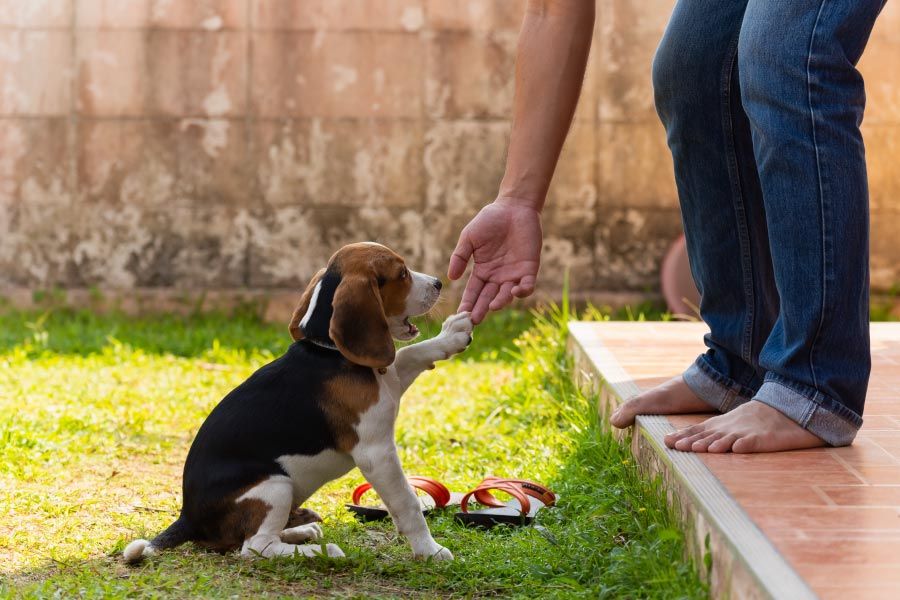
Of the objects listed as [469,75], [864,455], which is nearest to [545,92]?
[864,455]

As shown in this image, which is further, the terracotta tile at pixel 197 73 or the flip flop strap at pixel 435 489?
the terracotta tile at pixel 197 73

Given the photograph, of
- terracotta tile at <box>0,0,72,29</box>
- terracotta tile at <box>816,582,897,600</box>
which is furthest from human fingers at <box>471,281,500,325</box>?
terracotta tile at <box>0,0,72,29</box>

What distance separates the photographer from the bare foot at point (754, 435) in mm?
2592

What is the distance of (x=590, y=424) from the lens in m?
3.77

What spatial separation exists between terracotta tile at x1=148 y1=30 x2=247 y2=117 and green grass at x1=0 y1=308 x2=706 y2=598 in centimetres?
158

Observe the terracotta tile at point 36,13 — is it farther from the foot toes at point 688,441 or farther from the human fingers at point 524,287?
the foot toes at point 688,441

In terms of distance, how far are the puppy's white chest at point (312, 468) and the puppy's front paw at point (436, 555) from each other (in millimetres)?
291

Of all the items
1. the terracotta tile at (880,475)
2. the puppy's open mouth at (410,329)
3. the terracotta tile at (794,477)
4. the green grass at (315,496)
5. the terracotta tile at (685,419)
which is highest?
the puppy's open mouth at (410,329)

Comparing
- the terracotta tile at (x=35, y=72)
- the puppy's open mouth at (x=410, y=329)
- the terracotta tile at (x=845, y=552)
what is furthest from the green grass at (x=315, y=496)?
the terracotta tile at (x=35, y=72)

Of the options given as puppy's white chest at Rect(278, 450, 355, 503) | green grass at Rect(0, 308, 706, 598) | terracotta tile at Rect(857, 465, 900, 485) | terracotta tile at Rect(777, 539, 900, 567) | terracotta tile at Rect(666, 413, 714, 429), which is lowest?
green grass at Rect(0, 308, 706, 598)

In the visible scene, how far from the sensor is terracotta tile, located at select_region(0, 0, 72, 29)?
7.04 m

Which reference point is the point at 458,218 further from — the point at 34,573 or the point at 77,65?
the point at 34,573

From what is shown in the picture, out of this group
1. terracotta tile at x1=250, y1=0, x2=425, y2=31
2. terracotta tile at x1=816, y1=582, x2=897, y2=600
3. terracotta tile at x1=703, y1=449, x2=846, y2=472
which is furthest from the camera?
terracotta tile at x1=250, y1=0, x2=425, y2=31

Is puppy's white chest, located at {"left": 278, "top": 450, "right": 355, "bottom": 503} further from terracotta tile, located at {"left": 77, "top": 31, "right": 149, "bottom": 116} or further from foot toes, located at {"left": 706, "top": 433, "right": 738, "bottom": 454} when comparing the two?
terracotta tile, located at {"left": 77, "top": 31, "right": 149, "bottom": 116}
